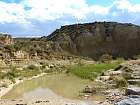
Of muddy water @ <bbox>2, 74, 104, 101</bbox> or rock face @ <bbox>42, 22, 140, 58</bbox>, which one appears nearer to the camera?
muddy water @ <bbox>2, 74, 104, 101</bbox>

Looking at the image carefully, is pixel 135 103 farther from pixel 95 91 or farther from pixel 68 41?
pixel 68 41

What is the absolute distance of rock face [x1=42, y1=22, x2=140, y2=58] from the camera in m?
122

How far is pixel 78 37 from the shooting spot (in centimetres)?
12506

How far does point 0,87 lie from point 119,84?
33.0 ft

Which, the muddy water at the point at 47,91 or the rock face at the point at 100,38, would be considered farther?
the rock face at the point at 100,38

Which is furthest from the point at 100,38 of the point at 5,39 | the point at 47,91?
the point at 47,91

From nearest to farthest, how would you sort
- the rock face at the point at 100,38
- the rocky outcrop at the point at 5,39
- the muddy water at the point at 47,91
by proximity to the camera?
the muddy water at the point at 47,91 < the rocky outcrop at the point at 5,39 < the rock face at the point at 100,38

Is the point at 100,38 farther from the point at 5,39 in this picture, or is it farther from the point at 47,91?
the point at 47,91

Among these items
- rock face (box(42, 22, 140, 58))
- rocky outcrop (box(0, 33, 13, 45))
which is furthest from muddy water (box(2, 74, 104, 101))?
rock face (box(42, 22, 140, 58))

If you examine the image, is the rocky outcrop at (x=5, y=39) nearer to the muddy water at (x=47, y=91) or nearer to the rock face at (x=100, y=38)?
→ the rock face at (x=100, y=38)

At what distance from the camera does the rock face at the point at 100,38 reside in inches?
4806

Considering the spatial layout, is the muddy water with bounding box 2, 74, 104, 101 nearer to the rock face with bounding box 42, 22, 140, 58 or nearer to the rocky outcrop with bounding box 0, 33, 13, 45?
the rocky outcrop with bounding box 0, 33, 13, 45

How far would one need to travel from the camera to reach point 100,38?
127 meters

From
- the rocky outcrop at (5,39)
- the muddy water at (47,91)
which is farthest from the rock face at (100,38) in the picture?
the muddy water at (47,91)
